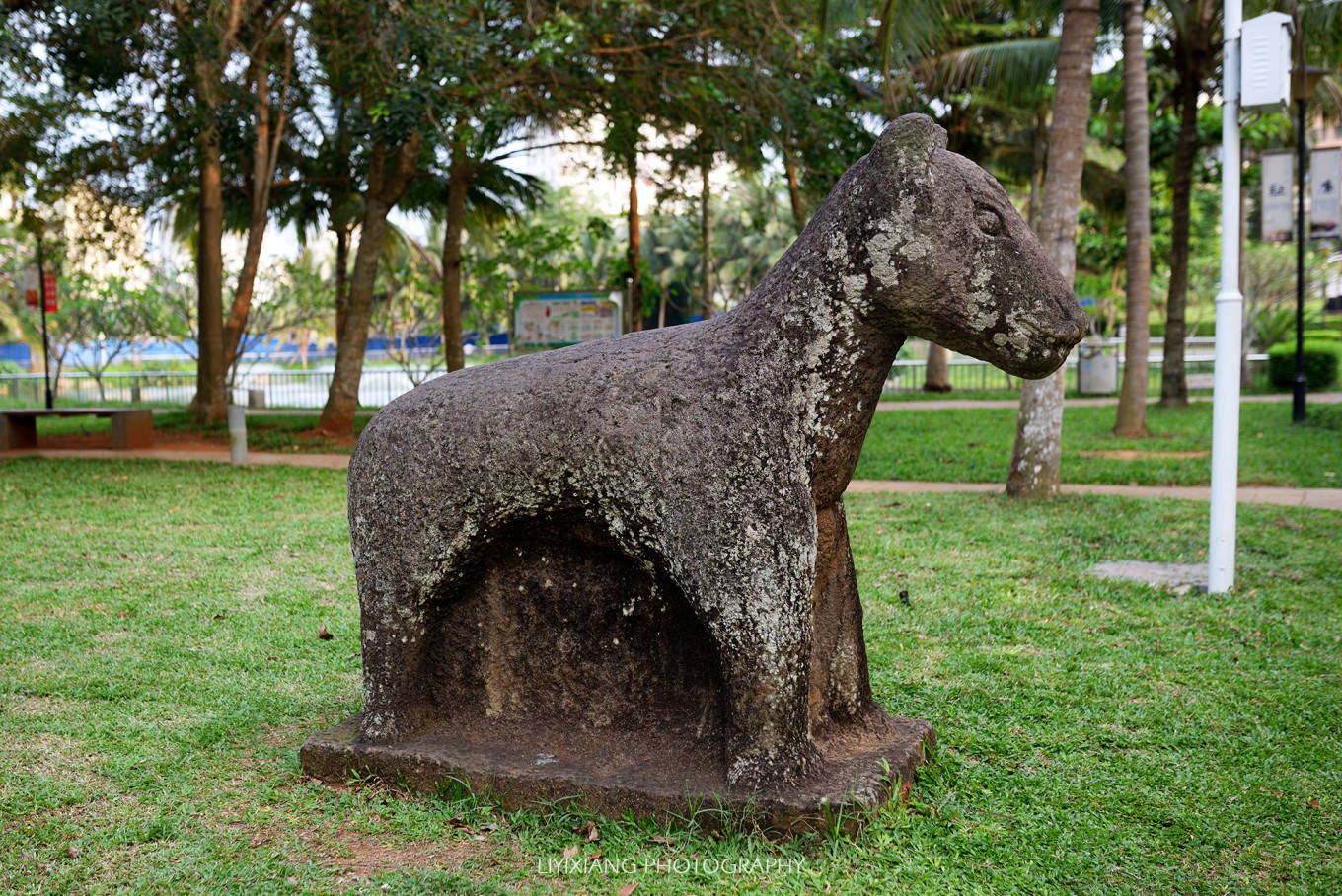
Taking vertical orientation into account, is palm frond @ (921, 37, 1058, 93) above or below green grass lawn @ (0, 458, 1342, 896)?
above

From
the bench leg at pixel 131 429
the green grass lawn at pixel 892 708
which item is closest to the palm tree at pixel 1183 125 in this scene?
the green grass lawn at pixel 892 708

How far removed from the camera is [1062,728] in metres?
4.12

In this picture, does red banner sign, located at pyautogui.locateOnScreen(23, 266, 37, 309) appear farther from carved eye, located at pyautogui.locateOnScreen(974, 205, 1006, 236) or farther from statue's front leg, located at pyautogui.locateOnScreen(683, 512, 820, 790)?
carved eye, located at pyautogui.locateOnScreen(974, 205, 1006, 236)

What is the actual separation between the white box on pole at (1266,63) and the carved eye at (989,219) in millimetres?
3636

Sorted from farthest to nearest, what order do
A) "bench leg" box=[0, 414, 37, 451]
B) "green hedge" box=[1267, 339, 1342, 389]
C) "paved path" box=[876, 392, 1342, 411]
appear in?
1. "green hedge" box=[1267, 339, 1342, 389]
2. "paved path" box=[876, 392, 1342, 411]
3. "bench leg" box=[0, 414, 37, 451]

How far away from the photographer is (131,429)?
13773 millimetres

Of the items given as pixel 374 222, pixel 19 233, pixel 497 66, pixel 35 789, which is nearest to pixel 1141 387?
pixel 497 66

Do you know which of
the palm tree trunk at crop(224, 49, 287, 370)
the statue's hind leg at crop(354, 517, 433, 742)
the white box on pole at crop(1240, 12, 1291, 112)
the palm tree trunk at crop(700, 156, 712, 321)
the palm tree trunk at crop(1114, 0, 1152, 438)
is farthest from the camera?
the palm tree trunk at crop(700, 156, 712, 321)

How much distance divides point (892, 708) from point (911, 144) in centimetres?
232

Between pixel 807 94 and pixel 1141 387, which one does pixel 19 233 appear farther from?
pixel 1141 387

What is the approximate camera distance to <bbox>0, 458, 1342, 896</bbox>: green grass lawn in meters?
3.03

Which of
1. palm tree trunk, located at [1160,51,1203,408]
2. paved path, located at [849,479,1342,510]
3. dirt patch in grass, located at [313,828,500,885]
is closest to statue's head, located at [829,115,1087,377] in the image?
dirt patch in grass, located at [313,828,500,885]

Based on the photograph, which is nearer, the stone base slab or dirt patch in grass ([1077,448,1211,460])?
the stone base slab

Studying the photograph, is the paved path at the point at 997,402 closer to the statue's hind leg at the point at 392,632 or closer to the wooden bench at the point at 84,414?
the wooden bench at the point at 84,414
